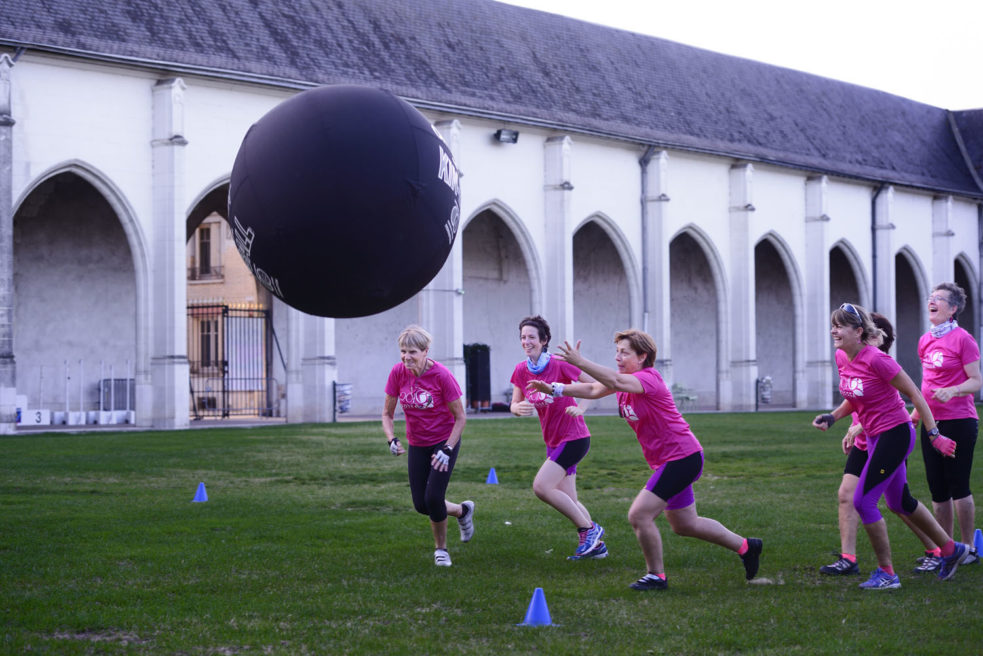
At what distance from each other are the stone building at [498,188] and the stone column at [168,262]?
0.05m

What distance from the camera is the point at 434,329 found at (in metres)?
31.9

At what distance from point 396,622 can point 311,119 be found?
292cm

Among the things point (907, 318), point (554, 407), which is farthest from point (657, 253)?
point (554, 407)

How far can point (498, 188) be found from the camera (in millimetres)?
32969

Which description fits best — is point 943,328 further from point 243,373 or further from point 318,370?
point 243,373

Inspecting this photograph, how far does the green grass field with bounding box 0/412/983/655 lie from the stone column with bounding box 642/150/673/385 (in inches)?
853

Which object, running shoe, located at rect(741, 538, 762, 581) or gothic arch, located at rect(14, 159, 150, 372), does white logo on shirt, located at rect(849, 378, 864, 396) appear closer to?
running shoe, located at rect(741, 538, 762, 581)

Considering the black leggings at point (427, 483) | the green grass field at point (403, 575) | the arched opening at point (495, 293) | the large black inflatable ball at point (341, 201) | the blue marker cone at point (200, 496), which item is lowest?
the green grass field at point (403, 575)

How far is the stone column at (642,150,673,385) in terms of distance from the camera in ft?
120

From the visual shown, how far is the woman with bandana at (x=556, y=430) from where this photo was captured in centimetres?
866

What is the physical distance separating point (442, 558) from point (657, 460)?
1.80 m

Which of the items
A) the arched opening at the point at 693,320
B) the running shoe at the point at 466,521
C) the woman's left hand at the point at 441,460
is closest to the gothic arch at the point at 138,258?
the running shoe at the point at 466,521

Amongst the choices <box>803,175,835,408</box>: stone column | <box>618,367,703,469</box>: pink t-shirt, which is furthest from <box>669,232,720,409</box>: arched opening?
<box>618,367,703,469</box>: pink t-shirt

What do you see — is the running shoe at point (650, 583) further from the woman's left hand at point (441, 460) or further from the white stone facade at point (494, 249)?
the white stone facade at point (494, 249)
